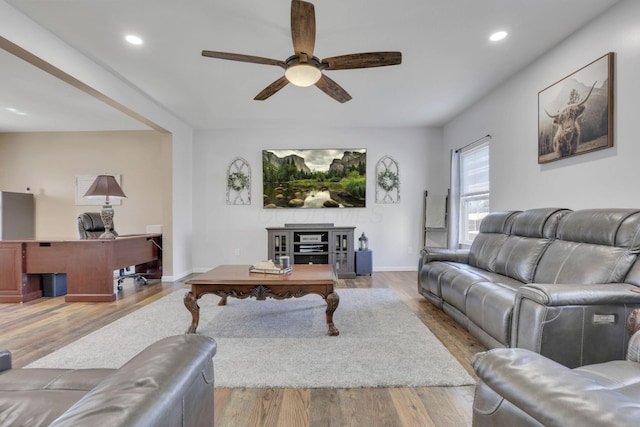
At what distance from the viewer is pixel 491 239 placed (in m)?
3.21

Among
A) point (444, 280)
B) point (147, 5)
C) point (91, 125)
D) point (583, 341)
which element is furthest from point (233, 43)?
point (91, 125)

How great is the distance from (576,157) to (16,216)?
8.13 metres

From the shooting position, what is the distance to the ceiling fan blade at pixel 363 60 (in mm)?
2186

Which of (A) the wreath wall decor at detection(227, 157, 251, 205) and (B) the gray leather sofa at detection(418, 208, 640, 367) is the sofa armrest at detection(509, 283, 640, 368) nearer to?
(B) the gray leather sofa at detection(418, 208, 640, 367)

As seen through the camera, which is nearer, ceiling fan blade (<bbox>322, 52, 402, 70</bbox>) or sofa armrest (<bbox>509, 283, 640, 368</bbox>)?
sofa armrest (<bbox>509, 283, 640, 368</bbox>)

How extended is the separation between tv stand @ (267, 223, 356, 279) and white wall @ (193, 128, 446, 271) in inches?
20.3

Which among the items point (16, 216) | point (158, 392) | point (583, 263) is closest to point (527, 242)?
point (583, 263)

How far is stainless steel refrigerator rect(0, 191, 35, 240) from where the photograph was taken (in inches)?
196

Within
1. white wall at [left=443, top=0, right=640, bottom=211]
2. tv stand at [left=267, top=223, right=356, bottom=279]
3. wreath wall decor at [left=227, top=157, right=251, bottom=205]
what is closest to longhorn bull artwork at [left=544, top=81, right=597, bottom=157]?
white wall at [left=443, top=0, right=640, bottom=211]

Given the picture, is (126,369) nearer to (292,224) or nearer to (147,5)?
(147,5)

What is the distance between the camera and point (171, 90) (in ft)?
12.4

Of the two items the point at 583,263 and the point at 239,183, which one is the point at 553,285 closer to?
the point at 583,263

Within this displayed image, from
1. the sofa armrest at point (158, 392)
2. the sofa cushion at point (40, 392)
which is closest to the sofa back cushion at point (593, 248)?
the sofa armrest at point (158, 392)

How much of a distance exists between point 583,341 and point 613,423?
1.49 m
